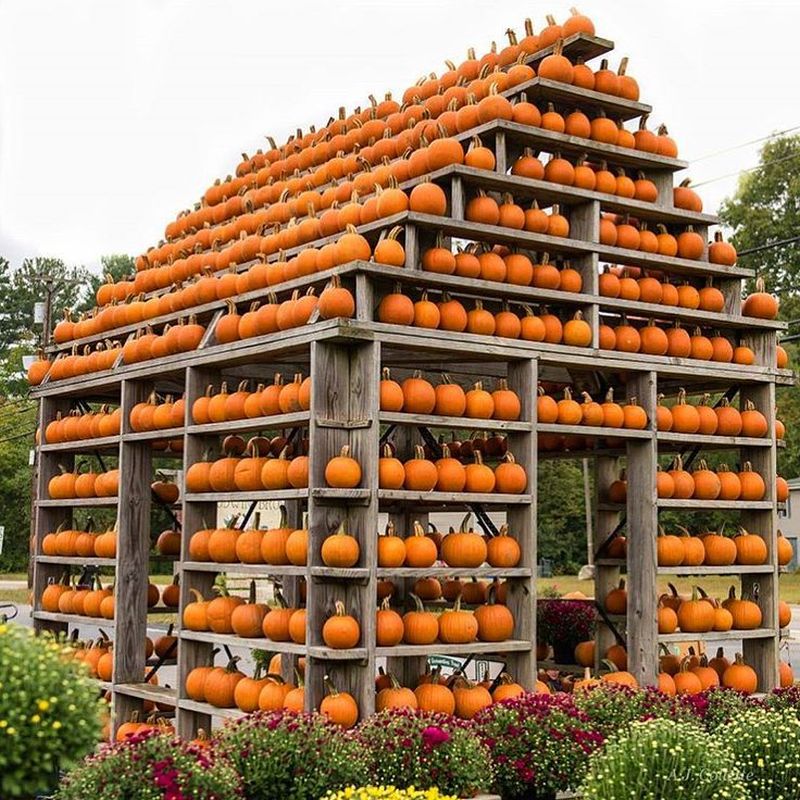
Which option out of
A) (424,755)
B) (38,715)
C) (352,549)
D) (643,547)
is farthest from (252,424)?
(38,715)

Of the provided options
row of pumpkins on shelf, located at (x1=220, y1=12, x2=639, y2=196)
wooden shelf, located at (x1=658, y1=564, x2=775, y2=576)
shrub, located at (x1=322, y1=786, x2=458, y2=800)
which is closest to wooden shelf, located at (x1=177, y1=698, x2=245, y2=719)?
shrub, located at (x1=322, y1=786, x2=458, y2=800)

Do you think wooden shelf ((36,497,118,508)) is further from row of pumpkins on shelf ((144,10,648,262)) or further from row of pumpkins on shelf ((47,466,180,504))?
row of pumpkins on shelf ((144,10,648,262))

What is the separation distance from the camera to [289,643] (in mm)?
7762

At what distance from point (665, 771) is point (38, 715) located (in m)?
3.07

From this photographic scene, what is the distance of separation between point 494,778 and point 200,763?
80.2 inches

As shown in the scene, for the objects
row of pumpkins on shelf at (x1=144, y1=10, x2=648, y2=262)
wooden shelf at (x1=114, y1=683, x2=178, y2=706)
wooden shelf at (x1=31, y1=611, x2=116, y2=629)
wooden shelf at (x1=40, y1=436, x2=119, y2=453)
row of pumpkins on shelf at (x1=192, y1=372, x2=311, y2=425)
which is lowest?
wooden shelf at (x1=114, y1=683, x2=178, y2=706)

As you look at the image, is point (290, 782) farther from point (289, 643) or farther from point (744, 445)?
point (744, 445)

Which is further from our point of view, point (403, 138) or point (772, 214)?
point (772, 214)

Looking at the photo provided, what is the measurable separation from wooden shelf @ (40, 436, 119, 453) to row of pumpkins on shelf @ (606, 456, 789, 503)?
4.34 metres

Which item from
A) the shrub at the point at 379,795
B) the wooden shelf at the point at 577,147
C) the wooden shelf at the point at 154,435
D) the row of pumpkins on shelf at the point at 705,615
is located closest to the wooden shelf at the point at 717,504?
the row of pumpkins on shelf at the point at 705,615

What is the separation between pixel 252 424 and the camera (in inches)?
318

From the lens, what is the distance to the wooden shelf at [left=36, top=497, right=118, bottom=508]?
10117mm

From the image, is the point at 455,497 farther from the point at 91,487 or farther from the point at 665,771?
the point at 91,487

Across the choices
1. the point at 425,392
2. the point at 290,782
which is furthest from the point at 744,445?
the point at 290,782
